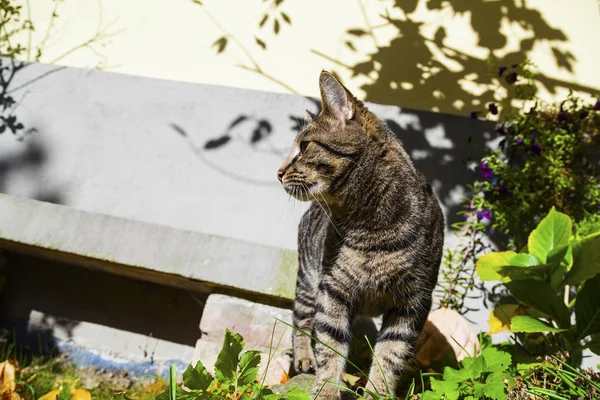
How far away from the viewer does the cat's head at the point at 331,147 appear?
2.21 m

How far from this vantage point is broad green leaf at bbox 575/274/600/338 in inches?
84.2

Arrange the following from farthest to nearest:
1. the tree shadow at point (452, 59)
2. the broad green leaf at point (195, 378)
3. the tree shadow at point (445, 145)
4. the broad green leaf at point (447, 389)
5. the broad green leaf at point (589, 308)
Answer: the tree shadow at point (452, 59)
the tree shadow at point (445, 145)
the broad green leaf at point (589, 308)
the broad green leaf at point (447, 389)
the broad green leaf at point (195, 378)

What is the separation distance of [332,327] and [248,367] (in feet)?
2.10

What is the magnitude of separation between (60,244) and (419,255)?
6.89 feet

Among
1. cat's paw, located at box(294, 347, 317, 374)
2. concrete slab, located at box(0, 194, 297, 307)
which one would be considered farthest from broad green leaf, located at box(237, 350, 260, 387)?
concrete slab, located at box(0, 194, 297, 307)

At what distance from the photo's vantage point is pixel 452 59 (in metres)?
3.83

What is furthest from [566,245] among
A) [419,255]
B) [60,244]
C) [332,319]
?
[60,244]

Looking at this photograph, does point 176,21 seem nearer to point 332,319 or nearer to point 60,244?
point 60,244

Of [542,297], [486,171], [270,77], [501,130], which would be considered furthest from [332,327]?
[270,77]

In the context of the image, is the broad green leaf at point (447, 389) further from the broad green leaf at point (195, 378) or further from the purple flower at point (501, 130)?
the purple flower at point (501, 130)

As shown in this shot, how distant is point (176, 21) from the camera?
4215 millimetres

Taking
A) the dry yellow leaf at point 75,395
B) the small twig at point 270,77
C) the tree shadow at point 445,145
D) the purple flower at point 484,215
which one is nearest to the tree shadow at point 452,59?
the tree shadow at point 445,145

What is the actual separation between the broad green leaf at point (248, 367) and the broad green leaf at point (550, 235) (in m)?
1.45

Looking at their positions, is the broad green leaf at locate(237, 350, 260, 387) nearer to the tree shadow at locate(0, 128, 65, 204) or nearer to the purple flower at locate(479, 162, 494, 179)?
the purple flower at locate(479, 162, 494, 179)
